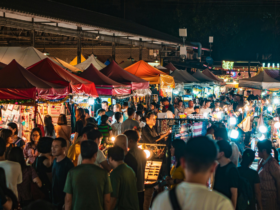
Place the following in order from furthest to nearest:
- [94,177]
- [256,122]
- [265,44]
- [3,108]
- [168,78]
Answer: [265,44] < [168,78] < [256,122] < [3,108] < [94,177]

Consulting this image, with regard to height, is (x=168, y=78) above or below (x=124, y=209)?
above

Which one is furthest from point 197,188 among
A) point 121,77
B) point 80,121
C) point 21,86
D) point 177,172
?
point 121,77

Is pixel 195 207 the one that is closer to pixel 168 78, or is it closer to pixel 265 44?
pixel 168 78

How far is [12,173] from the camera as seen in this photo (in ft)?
15.1

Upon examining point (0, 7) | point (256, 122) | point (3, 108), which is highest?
point (0, 7)

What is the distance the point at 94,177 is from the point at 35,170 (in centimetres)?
147

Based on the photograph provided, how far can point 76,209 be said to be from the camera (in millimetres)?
4160

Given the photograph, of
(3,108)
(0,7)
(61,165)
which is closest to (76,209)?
(61,165)

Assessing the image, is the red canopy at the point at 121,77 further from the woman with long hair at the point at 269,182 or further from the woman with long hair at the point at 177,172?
the woman with long hair at the point at 177,172

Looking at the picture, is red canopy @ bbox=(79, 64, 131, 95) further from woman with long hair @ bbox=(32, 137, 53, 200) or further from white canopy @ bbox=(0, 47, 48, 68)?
woman with long hair @ bbox=(32, 137, 53, 200)

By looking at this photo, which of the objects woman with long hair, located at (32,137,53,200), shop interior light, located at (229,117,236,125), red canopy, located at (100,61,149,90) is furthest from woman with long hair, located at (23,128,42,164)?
red canopy, located at (100,61,149,90)

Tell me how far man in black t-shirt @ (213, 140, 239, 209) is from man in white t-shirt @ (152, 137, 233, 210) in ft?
6.73

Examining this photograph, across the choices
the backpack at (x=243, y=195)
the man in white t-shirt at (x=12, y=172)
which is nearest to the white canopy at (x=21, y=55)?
the man in white t-shirt at (x=12, y=172)

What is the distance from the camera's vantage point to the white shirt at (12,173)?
4540 mm
